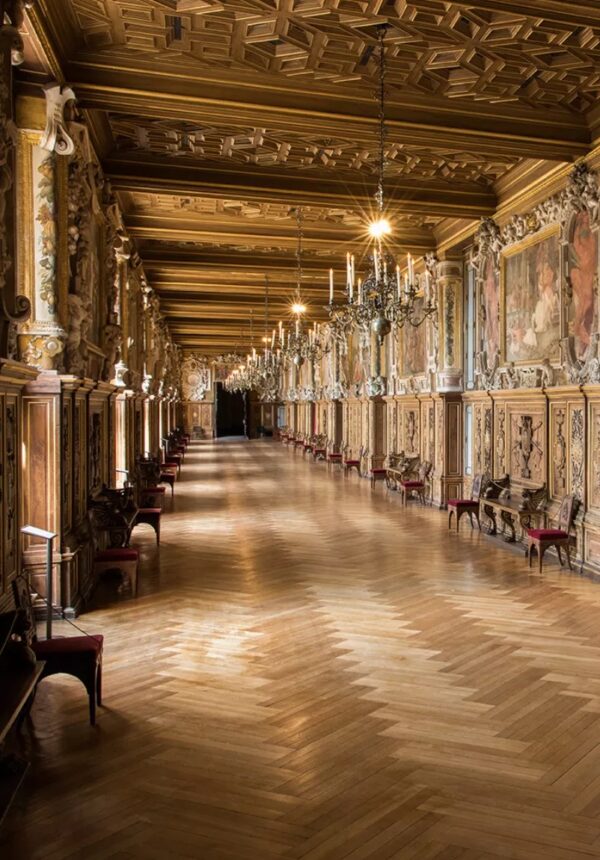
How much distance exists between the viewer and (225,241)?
470 inches

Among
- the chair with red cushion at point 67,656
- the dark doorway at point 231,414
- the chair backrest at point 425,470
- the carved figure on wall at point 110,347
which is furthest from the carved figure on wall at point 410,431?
the dark doorway at point 231,414

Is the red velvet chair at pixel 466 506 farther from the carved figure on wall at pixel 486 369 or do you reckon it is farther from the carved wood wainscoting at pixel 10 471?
the carved wood wainscoting at pixel 10 471

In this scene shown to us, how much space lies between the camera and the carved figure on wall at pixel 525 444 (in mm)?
9180

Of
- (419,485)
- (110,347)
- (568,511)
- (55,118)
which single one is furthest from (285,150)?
(419,485)

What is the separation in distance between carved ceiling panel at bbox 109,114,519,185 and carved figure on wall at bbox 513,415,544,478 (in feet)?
11.5

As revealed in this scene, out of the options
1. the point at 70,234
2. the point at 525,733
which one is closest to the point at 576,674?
the point at 525,733

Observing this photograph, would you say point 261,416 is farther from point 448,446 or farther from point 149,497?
point 149,497

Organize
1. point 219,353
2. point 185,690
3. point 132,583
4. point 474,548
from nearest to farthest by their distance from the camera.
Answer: point 185,690 < point 132,583 < point 474,548 < point 219,353

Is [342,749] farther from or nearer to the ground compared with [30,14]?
nearer to the ground

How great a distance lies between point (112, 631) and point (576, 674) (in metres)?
3.61

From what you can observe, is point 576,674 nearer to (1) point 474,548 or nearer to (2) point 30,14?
(1) point 474,548

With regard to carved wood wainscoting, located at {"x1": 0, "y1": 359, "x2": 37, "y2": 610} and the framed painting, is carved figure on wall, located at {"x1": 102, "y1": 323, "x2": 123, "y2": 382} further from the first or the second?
the framed painting

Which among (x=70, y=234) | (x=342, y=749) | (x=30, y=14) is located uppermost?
(x=30, y=14)

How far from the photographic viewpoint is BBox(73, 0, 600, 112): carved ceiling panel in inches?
209
